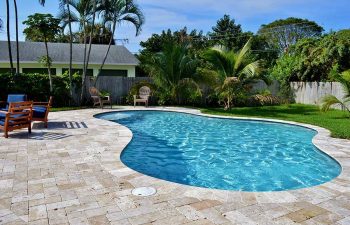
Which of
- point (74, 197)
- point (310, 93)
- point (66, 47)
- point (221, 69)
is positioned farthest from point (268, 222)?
point (66, 47)

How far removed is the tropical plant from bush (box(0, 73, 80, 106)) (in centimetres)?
420

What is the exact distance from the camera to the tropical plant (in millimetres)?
16750

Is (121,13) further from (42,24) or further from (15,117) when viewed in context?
(15,117)

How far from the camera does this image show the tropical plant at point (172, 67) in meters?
16.8

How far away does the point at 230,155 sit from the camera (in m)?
7.69

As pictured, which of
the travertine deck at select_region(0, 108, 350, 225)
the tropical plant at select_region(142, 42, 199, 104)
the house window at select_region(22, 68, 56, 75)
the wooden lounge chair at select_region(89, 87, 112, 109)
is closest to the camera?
the travertine deck at select_region(0, 108, 350, 225)

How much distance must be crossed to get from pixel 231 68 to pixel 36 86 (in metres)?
9.68

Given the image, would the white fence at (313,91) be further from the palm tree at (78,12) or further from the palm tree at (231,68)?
the palm tree at (78,12)

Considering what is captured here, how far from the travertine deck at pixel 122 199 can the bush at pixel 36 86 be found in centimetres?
988

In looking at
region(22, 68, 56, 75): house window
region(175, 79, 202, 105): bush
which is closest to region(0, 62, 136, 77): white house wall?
region(22, 68, 56, 75): house window

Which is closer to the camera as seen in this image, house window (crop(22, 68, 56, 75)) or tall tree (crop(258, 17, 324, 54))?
house window (crop(22, 68, 56, 75))

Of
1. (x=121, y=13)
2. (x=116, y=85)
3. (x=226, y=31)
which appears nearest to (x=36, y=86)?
(x=116, y=85)

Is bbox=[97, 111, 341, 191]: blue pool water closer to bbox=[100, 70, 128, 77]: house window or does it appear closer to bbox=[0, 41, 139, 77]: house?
bbox=[0, 41, 139, 77]: house

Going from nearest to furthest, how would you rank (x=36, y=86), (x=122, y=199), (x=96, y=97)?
(x=122, y=199) → (x=96, y=97) → (x=36, y=86)
